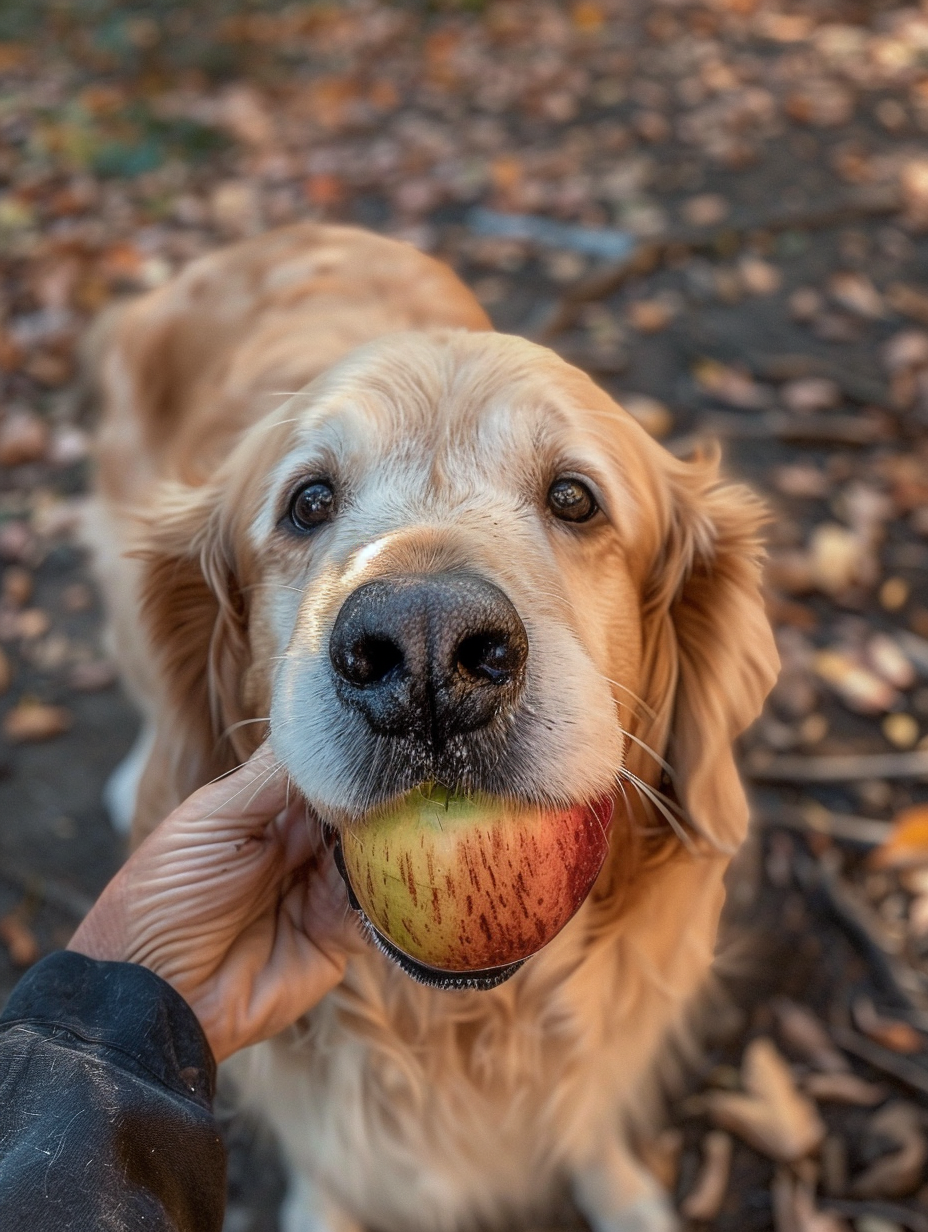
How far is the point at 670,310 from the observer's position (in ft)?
16.2

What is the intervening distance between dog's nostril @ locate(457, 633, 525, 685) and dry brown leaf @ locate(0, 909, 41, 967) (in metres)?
2.29

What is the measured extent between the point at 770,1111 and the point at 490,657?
1.96 metres

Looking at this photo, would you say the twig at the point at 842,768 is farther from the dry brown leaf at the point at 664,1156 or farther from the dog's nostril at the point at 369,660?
the dog's nostril at the point at 369,660

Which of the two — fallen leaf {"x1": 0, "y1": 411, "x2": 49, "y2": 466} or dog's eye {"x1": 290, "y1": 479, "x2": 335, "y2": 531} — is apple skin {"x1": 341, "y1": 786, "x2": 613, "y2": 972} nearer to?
dog's eye {"x1": 290, "y1": 479, "x2": 335, "y2": 531}

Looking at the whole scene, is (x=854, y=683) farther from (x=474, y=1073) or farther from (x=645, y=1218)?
(x=474, y=1073)

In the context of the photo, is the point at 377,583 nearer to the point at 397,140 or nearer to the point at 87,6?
the point at 397,140

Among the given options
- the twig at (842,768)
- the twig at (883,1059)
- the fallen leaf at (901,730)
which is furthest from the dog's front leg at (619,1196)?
the fallen leaf at (901,730)

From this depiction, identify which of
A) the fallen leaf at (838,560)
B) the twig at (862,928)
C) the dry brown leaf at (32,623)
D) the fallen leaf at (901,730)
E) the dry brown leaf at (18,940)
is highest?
the dry brown leaf at (32,623)

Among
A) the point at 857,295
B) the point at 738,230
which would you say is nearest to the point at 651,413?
the point at 857,295

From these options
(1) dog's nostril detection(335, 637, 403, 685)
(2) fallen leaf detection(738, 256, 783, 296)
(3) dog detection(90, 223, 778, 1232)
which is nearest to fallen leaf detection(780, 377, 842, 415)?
(2) fallen leaf detection(738, 256, 783, 296)

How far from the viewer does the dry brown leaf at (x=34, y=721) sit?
3611 millimetres

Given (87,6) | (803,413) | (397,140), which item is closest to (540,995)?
(803,413)

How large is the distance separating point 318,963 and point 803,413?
3.46 metres

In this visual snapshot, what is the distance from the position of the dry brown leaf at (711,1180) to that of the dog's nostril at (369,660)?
195 cm
